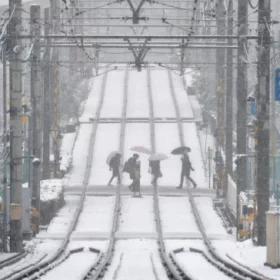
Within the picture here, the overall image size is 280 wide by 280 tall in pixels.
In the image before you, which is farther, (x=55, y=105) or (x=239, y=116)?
(x=55, y=105)

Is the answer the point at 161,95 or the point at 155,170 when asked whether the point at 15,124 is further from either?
the point at 161,95

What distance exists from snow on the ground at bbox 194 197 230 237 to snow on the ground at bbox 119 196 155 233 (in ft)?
5.53

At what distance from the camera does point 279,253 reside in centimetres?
2594

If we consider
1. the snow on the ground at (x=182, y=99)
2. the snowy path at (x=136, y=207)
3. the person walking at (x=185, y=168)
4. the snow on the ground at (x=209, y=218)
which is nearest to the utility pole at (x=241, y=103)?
the snow on the ground at (x=209, y=218)

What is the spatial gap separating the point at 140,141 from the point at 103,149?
7.30 feet

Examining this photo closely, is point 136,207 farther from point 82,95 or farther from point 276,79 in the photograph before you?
point 82,95

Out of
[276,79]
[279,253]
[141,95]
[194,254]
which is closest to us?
[279,253]

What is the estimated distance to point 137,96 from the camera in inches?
3123

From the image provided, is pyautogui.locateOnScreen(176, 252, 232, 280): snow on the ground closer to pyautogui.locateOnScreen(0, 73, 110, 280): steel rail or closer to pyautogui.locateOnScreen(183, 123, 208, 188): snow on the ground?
pyautogui.locateOnScreen(0, 73, 110, 280): steel rail

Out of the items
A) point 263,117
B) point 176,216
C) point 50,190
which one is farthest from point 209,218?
point 263,117

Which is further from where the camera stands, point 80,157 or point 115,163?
point 80,157

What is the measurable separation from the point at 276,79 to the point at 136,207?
56.4ft

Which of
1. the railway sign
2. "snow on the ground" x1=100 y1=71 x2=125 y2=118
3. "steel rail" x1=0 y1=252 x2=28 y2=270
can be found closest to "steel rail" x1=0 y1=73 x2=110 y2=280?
"steel rail" x1=0 y1=252 x2=28 y2=270

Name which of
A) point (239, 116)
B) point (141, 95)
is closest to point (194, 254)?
point (239, 116)
